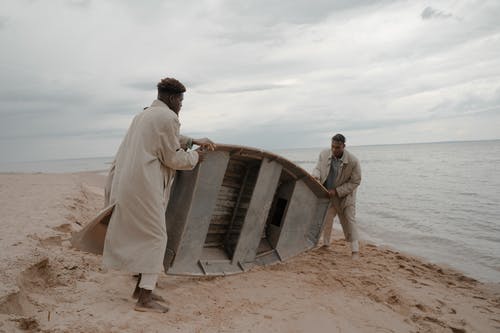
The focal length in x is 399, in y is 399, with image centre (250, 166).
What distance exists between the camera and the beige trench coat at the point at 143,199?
135 inches

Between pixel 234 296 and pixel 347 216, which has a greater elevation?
pixel 347 216

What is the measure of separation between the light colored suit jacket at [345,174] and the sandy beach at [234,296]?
3.36 feet

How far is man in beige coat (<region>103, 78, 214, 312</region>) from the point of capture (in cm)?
342

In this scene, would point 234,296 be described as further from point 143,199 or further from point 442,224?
point 442,224

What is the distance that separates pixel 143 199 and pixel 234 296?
5.20 feet

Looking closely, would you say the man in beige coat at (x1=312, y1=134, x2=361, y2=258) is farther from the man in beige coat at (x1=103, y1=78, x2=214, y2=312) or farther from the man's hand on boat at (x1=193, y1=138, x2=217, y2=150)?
the man in beige coat at (x1=103, y1=78, x2=214, y2=312)

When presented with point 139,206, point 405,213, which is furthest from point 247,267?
point 405,213

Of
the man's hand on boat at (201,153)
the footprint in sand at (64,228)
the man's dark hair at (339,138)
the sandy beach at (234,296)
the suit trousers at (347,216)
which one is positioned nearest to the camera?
the sandy beach at (234,296)

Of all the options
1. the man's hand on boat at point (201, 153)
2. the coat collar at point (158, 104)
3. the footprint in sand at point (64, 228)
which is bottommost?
the footprint in sand at point (64, 228)

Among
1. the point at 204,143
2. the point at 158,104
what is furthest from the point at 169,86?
the point at 204,143

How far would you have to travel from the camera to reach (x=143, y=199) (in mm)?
3428

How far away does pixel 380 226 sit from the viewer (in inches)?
441

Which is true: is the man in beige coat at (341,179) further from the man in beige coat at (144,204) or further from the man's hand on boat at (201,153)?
the man in beige coat at (144,204)

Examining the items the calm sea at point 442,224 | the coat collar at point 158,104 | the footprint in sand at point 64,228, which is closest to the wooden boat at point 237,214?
the coat collar at point 158,104
